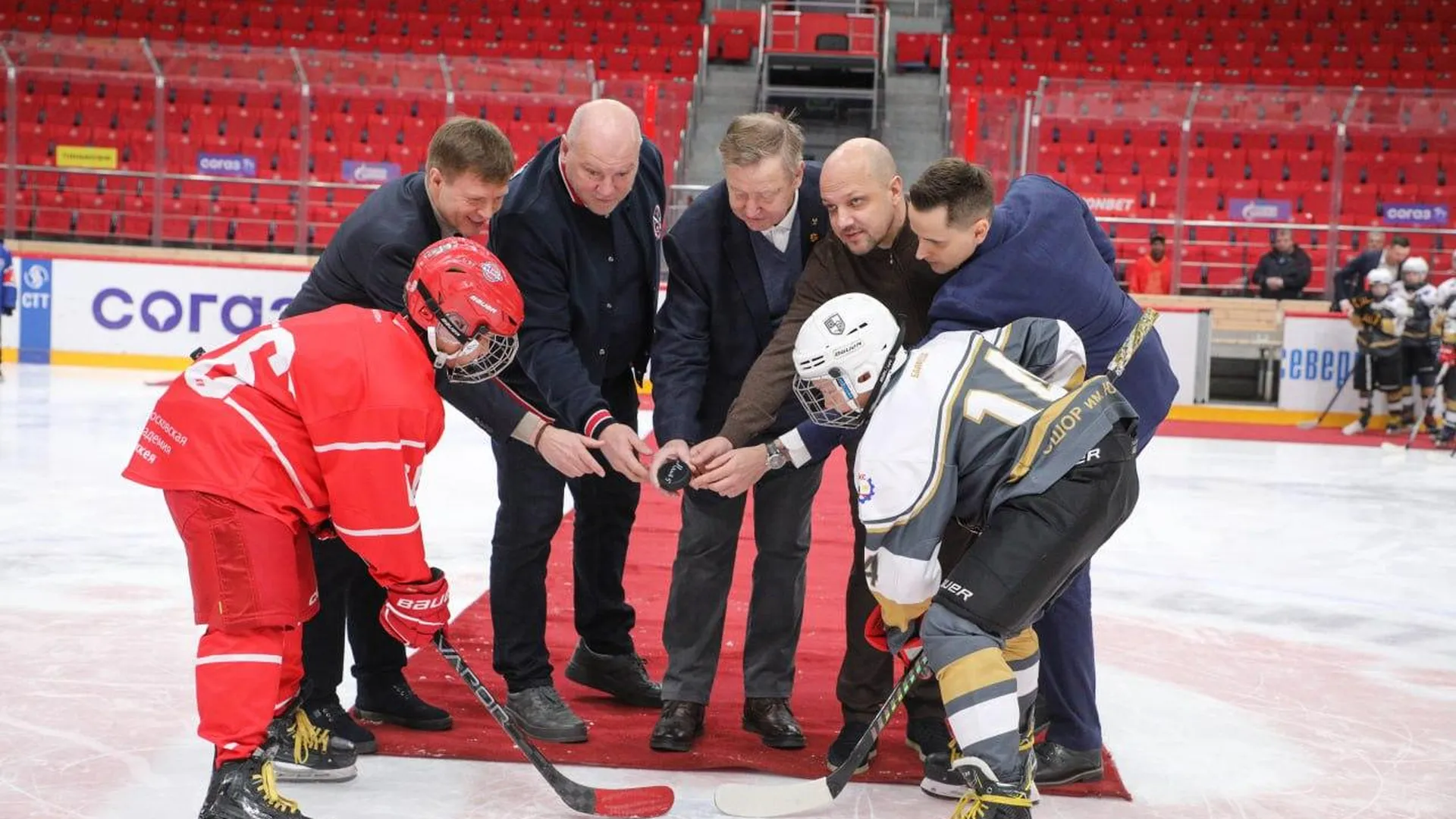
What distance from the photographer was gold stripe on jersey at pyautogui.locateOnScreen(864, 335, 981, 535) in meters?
2.57

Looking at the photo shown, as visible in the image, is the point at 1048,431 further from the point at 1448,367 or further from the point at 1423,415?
the point at 1423,415

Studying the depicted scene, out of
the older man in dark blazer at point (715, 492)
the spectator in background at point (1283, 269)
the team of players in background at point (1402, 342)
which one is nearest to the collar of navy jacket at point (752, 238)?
the older man in dark blazer at point (715, 492)

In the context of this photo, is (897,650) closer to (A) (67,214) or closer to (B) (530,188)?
(B) (530,188)

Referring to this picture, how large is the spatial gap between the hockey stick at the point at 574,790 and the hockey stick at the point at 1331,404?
31.9ft

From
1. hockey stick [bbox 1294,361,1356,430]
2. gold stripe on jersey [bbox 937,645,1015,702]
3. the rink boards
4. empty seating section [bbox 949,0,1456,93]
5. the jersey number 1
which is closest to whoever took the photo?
gold stripe on jersey [bbox 937,645,1015,702]

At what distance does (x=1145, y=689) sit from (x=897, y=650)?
1554mm

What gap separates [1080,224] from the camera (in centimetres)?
319

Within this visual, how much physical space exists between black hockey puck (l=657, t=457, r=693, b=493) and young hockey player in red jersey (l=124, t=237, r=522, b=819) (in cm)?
62

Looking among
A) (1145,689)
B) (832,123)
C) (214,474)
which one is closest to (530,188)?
(214,474)

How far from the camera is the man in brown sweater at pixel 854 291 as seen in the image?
317 centimetres

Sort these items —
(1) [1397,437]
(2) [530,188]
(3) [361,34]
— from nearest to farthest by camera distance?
(2) [530,188], (1) [1397,437], (3) [361,34]

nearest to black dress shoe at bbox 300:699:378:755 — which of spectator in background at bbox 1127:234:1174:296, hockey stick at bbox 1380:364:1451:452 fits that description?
hockey stick at bbox 1380:364:1451:452

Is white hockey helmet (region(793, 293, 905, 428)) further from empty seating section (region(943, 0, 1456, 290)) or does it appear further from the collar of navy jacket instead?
empty seating section (region(943, 0, 1456, 290))

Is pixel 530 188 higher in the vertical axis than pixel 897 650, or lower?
higher
